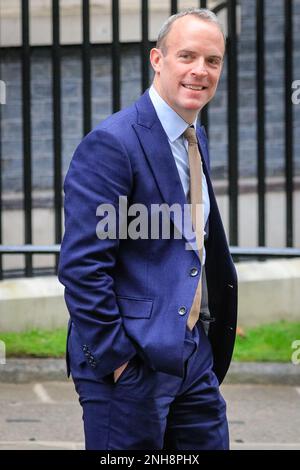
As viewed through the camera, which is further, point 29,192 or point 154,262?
point 29,192

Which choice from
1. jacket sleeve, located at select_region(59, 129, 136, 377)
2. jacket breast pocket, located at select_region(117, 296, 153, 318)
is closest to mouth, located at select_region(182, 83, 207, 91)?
jacket sleeve, located at select_region(59, 129, 136, 377)

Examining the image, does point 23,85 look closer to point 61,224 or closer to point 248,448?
point 61,224

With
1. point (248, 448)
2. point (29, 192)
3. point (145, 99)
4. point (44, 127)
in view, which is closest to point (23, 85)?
point (29, 192)

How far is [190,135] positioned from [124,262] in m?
0.46

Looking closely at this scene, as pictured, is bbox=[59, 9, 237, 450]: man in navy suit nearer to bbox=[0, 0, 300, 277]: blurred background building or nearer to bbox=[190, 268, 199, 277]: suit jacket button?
bbox=[190, 268, 199, 277]: suit jacket button

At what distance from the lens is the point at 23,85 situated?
24.9 feet

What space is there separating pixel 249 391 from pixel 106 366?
3.24 meters

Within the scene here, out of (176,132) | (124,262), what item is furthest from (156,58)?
(124,262)

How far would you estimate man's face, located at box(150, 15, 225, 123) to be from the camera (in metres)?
3.99

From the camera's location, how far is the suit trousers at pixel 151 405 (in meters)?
4.03

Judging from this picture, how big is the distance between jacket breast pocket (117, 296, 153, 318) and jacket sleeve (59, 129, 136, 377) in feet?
0.19

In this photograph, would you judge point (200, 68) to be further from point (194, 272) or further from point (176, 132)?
point (194, 272)

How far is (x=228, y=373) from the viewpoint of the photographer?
282 inches
